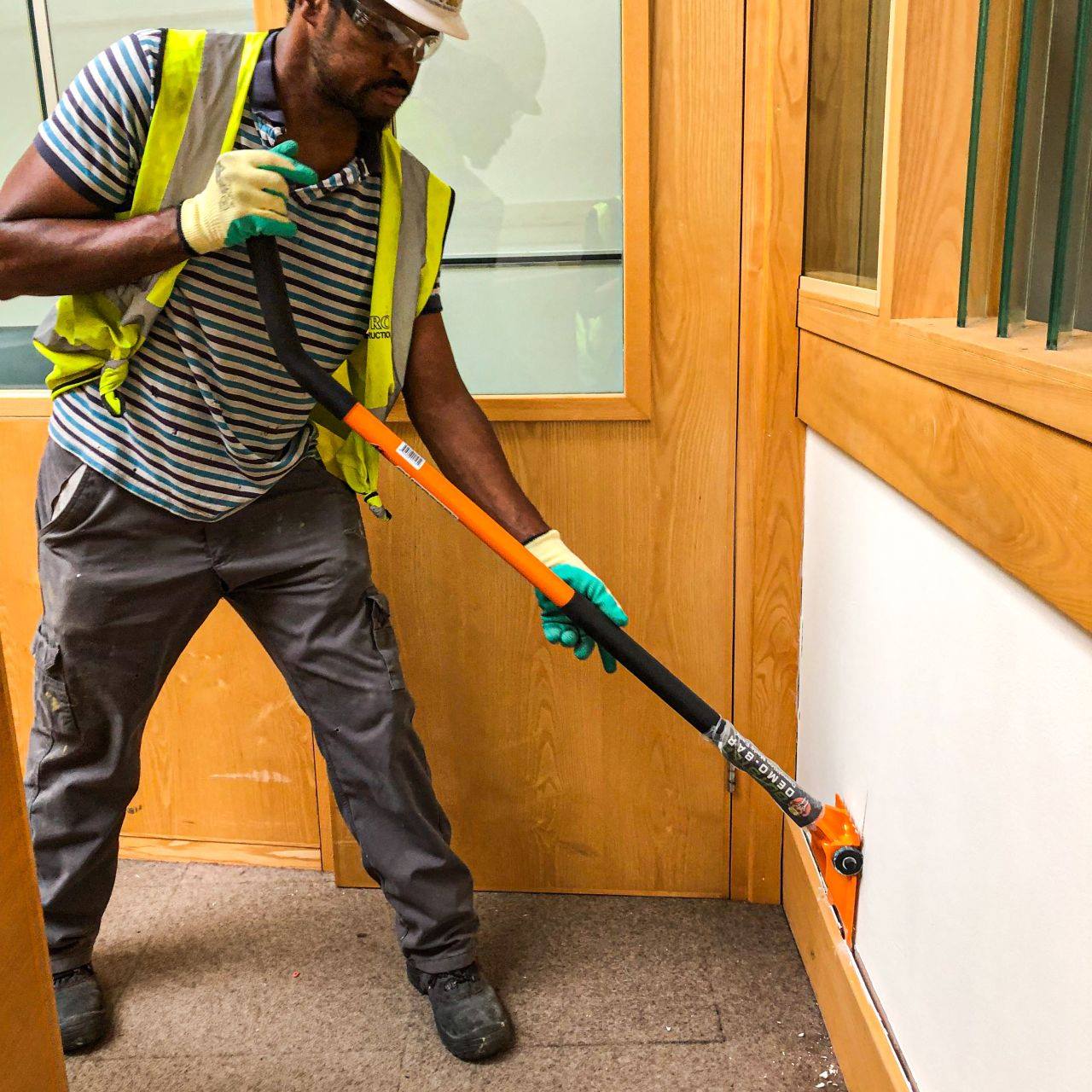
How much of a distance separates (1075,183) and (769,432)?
0.85m

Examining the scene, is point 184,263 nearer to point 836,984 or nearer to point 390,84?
point 390,84

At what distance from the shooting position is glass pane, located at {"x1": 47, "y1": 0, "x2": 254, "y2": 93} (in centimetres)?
179

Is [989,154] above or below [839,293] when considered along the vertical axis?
above

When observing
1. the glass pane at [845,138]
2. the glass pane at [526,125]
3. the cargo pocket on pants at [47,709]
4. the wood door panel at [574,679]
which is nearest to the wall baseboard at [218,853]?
the wood door panel at [574,679]

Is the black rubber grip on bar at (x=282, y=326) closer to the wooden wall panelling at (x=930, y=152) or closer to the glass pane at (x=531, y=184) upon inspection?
the glass pane at (x=531, y=184)

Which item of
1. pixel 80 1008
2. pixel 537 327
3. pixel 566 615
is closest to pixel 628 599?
pixel 566 615

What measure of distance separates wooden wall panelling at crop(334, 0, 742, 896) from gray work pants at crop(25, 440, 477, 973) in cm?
28

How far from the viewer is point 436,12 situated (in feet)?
4.29

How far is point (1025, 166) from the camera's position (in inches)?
42.4

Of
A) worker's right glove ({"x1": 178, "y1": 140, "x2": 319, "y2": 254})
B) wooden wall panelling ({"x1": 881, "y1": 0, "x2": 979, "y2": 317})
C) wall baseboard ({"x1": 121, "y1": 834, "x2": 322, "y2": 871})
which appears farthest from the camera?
wall baseboard ({"x1": 121, "y1": 834, "x2": 322, "y2": 871})

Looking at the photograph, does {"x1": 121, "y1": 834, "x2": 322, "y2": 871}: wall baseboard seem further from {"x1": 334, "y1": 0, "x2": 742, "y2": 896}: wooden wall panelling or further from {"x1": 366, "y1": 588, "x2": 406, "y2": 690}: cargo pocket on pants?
{"x1": 366, "y1": 588, "x2": 406, "y2": 690}: cargo pocket on pants

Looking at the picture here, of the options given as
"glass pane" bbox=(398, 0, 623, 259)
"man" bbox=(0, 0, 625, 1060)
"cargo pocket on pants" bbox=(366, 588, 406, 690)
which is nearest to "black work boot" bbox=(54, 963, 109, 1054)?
"man" bbox=(0, 0, 625, 1060)

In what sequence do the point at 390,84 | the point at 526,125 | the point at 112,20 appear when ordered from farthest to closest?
the point at 112,20, the point at 526,125, the point at 390,84

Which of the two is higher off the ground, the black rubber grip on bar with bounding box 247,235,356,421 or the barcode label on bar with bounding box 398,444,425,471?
the black rubber grip on bar with bounding box 247,235,356,421
